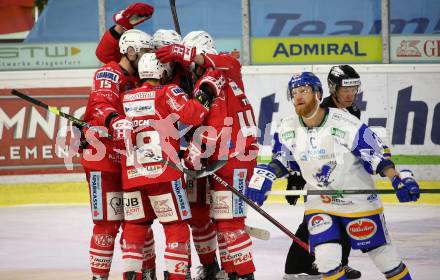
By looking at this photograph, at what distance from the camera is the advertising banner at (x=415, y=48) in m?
10.4

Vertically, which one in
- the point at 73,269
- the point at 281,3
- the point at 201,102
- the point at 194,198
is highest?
the point at 281,3

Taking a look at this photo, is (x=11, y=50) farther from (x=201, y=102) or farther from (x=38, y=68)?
(x=201, y=102)

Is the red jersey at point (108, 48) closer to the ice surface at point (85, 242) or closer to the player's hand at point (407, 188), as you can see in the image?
the ice surface at point (85, 242)

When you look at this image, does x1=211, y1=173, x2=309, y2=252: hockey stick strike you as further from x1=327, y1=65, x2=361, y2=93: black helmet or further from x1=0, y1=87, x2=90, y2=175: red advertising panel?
→ x1=0, y1=87, x2=90, y2=175: red advertising panel

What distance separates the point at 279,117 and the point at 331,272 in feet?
15.8

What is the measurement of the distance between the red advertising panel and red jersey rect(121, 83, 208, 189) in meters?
4.37

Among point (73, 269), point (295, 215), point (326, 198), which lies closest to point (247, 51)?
point (295, 215)

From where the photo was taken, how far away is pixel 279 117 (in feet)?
33.6

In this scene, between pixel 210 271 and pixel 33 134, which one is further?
pixel 33 134

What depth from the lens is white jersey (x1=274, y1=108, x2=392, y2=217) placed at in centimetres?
557

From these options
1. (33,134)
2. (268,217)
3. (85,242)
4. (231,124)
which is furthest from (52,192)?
(268,217)

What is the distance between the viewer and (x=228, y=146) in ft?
21.0

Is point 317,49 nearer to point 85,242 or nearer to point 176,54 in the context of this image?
point 85,242

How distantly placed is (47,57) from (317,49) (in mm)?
2680
